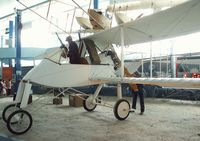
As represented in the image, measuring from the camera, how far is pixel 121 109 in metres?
6.34

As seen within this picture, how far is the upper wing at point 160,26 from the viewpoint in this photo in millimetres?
5080

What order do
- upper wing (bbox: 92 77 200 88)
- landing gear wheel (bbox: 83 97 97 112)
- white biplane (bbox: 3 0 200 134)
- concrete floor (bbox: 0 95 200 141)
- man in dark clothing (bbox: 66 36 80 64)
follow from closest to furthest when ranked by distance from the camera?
upper wing (bbox: 92 77 200 88), concrete floor (bbox: 0 95 200 141), white biplane (bbox: 3 0 200 134), man in dark clothing (bbox: 66 36 80 64), landing gear wheel (bbox: 83 97 97 112)

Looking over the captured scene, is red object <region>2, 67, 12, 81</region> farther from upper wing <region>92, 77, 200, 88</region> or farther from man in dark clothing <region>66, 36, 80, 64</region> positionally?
upper wing <region>92, 77, 200, 88</region>

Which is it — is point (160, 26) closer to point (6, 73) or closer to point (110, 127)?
point (110, 127)

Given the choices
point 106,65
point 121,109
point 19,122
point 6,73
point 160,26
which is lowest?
point 19,122

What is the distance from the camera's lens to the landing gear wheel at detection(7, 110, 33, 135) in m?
5.06

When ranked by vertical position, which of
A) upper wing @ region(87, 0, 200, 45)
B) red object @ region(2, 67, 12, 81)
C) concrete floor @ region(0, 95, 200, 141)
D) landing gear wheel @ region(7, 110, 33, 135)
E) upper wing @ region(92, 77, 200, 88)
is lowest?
concrete floor @ region(0, 95, 200, 141)

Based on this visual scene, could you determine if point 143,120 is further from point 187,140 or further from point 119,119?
point 187,140

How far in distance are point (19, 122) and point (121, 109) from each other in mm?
2419

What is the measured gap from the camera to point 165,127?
555 cm

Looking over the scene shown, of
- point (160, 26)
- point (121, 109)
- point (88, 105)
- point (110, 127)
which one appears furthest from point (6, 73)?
point (160, 26)

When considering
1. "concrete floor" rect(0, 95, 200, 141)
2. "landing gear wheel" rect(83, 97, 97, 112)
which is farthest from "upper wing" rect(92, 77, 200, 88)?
"landing gear wheel" rect(83, 97, 97, 112)

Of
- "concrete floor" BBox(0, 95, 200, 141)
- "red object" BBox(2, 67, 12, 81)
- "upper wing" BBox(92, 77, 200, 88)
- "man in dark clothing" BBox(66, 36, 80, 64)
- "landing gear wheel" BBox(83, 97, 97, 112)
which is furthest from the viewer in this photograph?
"red object" BBox(2, 67, 12, 81)

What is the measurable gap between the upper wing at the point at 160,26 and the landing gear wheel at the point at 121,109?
1.79m
